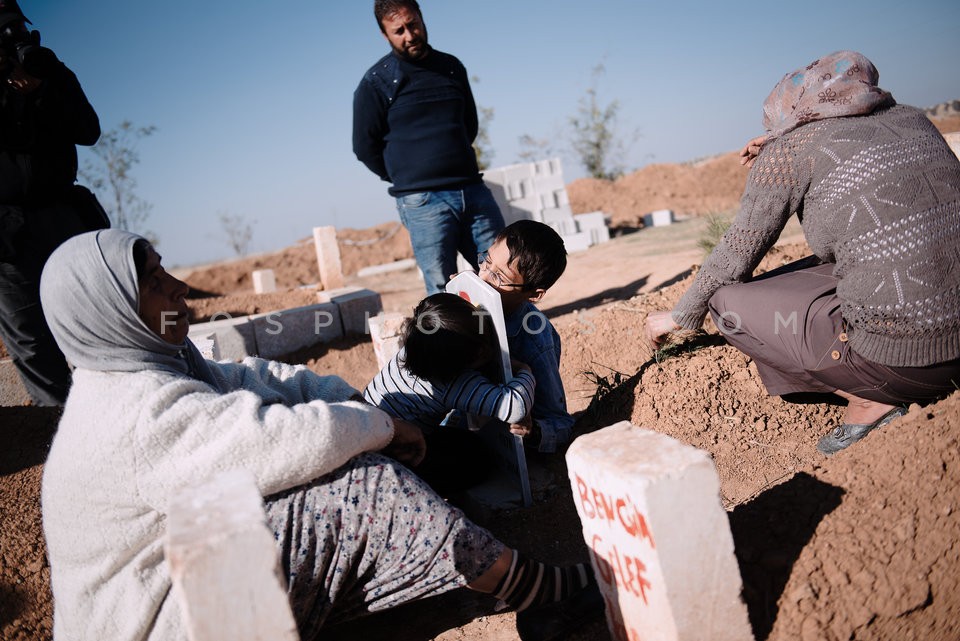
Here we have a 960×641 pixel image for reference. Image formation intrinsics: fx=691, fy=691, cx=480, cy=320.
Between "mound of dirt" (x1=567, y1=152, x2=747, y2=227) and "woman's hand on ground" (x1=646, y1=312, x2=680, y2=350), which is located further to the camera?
"mound of dirt" (x1=567, y1=152, x2=747, y2=227)

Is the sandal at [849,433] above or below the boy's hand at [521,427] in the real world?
below

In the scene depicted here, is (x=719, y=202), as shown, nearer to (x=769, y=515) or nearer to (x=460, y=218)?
(x=460, y=218)

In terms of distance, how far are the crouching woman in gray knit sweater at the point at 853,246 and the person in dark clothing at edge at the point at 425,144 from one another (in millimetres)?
2251

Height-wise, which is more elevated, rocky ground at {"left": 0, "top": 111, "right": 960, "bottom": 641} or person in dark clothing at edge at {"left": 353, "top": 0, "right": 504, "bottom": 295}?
person in dark clothing at edge at {"left": 353, "top": 0, "right": 504, "bottom": 295}

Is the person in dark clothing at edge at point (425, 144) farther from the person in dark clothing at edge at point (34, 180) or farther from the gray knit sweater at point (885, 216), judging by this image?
the gray knit sweater at point (885, 216)

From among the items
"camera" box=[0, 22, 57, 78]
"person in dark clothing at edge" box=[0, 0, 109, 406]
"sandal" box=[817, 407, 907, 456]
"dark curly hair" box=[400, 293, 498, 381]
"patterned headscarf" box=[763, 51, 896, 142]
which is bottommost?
"sandal" box=[817, 407, 907, 456]

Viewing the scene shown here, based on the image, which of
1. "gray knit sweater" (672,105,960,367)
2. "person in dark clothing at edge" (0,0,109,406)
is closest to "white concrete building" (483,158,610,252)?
"person in dark clothing at edge" (0,0,109,406)

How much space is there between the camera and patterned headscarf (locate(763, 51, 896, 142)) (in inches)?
90.7

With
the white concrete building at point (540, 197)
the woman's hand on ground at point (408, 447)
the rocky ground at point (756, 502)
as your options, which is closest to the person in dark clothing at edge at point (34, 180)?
the rocky ground at point (756, 502)

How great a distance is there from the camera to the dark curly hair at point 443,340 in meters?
2.61

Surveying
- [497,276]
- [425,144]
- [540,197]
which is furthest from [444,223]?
[540,197]

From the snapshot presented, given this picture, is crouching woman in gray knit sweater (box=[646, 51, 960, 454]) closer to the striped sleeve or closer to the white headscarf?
the striped sleeve

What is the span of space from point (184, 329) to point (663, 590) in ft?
5.14

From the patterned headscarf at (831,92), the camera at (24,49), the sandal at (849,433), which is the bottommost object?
the sandal at (849,433)
